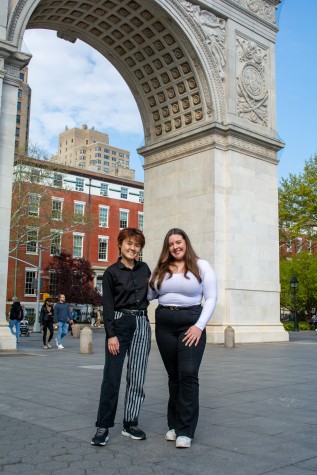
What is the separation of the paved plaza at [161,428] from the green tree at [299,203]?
30526 millimetres

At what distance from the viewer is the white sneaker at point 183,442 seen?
14.5 ft

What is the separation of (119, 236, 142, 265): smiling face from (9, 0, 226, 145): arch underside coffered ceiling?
52.3ft

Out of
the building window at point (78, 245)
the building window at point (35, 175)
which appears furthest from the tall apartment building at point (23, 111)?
the building window at point (35, 175)

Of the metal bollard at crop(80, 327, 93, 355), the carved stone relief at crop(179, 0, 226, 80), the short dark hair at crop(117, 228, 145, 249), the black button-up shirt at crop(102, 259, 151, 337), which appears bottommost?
the metal bollard at crop(80, 327, 93, 355)

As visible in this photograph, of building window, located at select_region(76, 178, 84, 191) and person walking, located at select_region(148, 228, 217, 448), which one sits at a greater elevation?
building window, located at select_region(76, 178, 84, 191)

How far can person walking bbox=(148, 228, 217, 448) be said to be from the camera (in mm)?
4551

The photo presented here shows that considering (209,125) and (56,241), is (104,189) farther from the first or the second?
(209,125)

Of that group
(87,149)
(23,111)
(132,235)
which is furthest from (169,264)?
(87,149)

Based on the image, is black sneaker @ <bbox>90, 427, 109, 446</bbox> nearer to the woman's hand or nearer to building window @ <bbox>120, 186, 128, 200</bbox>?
the woman's hand

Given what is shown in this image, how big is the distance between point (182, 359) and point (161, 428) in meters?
1.09

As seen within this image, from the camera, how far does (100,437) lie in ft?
14.7

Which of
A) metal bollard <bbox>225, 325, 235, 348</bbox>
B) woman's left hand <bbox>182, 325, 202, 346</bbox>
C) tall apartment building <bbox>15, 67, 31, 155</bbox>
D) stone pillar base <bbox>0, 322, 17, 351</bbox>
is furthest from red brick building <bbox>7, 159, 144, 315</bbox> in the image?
woman's left hand <bbox>182, 325, 202, 346</bbox>

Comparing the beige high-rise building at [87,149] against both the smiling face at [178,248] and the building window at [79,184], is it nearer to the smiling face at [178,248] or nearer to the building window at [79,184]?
the building window at [79,184]

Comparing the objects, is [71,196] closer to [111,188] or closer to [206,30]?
[111,188]
